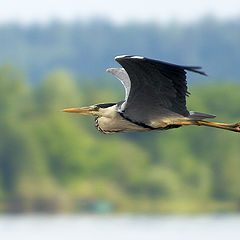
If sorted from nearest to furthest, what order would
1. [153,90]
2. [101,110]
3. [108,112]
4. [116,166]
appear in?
[153,90] → [108,112] → [101,110] → [116,166]

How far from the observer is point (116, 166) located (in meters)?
42.4

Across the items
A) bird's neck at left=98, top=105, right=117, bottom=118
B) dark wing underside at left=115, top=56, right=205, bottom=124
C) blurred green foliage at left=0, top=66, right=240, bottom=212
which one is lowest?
blurred green foliage at left=0, top=66, right=240, bottom=212

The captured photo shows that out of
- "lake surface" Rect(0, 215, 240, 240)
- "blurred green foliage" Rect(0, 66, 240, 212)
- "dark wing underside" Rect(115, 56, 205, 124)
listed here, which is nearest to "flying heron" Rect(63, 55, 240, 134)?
"dark wing underside" Rect(115, 56, 205, 124)

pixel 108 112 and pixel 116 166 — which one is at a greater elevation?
pixel 108 112

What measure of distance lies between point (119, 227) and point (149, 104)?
2289cm

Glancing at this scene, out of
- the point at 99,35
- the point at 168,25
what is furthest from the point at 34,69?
the point at 168,25

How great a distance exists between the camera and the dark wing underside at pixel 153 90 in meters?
8.76

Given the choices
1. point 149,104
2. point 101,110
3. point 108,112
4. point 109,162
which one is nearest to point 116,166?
point 109,162

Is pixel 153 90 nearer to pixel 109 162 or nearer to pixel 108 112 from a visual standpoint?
pixel 108 112

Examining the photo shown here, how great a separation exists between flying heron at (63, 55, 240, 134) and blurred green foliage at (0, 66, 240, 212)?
28986 mm

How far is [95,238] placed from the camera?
26812mm

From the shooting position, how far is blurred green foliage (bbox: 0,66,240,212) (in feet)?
130

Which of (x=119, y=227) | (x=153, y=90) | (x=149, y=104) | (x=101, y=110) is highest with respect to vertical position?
(x=153, y=90)

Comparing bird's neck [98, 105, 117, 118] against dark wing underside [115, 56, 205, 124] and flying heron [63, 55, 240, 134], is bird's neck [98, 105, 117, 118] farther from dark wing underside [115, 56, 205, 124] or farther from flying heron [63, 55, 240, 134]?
dark wing underside [115, 56, 205, 124]
